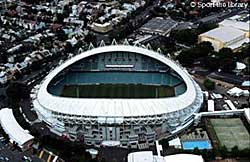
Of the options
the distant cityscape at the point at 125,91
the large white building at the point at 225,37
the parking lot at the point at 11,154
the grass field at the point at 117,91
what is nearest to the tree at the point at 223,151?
the distant cityscape at the point at 125,91

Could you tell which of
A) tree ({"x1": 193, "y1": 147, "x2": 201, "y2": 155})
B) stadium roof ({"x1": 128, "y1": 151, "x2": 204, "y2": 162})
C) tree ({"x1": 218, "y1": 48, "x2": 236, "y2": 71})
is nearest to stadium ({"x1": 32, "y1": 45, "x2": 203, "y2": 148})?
tree ({"x1": 193, "y1": 147, "x2": 201, "y2": 155})

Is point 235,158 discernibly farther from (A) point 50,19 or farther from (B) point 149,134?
(A) point 50,19

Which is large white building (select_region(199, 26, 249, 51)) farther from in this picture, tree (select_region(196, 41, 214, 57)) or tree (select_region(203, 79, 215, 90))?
tree (select_region(203, 79, 215, 90))

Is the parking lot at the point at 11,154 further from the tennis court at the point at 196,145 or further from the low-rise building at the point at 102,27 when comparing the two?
the low-rise building at the point at 102,27

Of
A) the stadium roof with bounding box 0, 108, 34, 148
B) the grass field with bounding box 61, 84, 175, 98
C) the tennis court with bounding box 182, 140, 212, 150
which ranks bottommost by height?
the tennis court with bounding box 182, 140, 212, 150

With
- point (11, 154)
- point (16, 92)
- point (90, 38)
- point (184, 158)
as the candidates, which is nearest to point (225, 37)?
point (90, 38)

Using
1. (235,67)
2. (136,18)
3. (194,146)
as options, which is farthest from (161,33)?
(194,146)
